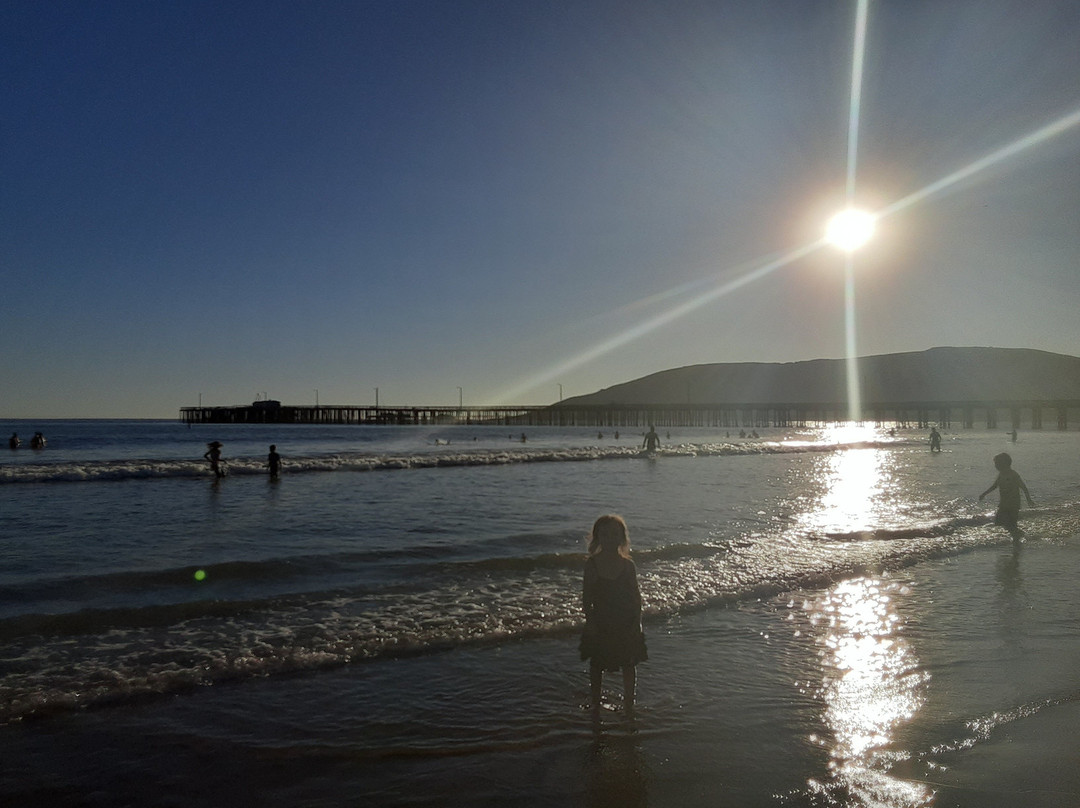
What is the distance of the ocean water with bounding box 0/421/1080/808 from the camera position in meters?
4.14

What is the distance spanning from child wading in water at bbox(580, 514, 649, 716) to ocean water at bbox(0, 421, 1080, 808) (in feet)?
1.54

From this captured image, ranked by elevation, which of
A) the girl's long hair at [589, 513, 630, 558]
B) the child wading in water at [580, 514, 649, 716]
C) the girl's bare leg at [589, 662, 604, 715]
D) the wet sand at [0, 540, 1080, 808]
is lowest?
the wet sand at [0, 540, 1080, 808]

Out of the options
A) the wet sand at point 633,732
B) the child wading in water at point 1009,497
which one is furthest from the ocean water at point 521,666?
the child wading in water at point 1009,497

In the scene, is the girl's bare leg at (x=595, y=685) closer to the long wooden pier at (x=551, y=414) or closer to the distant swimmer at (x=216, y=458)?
the distant swimmer at (x=216, y=458)

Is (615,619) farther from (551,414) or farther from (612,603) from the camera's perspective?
(551,414)

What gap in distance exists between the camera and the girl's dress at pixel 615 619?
16.3 ft

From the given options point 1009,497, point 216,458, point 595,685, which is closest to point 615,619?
point 595,685

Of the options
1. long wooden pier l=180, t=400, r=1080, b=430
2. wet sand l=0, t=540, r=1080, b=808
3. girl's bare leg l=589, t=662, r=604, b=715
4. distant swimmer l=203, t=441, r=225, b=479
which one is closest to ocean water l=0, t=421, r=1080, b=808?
wet sand l=0, t=540, r=1080, b=808

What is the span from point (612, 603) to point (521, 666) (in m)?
1.66

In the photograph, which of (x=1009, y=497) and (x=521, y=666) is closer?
(x=521, y=666)

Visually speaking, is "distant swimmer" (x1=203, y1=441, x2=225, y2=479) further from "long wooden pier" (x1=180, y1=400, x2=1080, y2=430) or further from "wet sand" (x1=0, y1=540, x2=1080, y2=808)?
"long wooden pier" (x1=180, y1=400, x2=1080, y2=430)

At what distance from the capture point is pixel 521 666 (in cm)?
619

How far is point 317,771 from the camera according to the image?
4270mm

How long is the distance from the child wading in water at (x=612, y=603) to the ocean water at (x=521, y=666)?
47 centimetres
